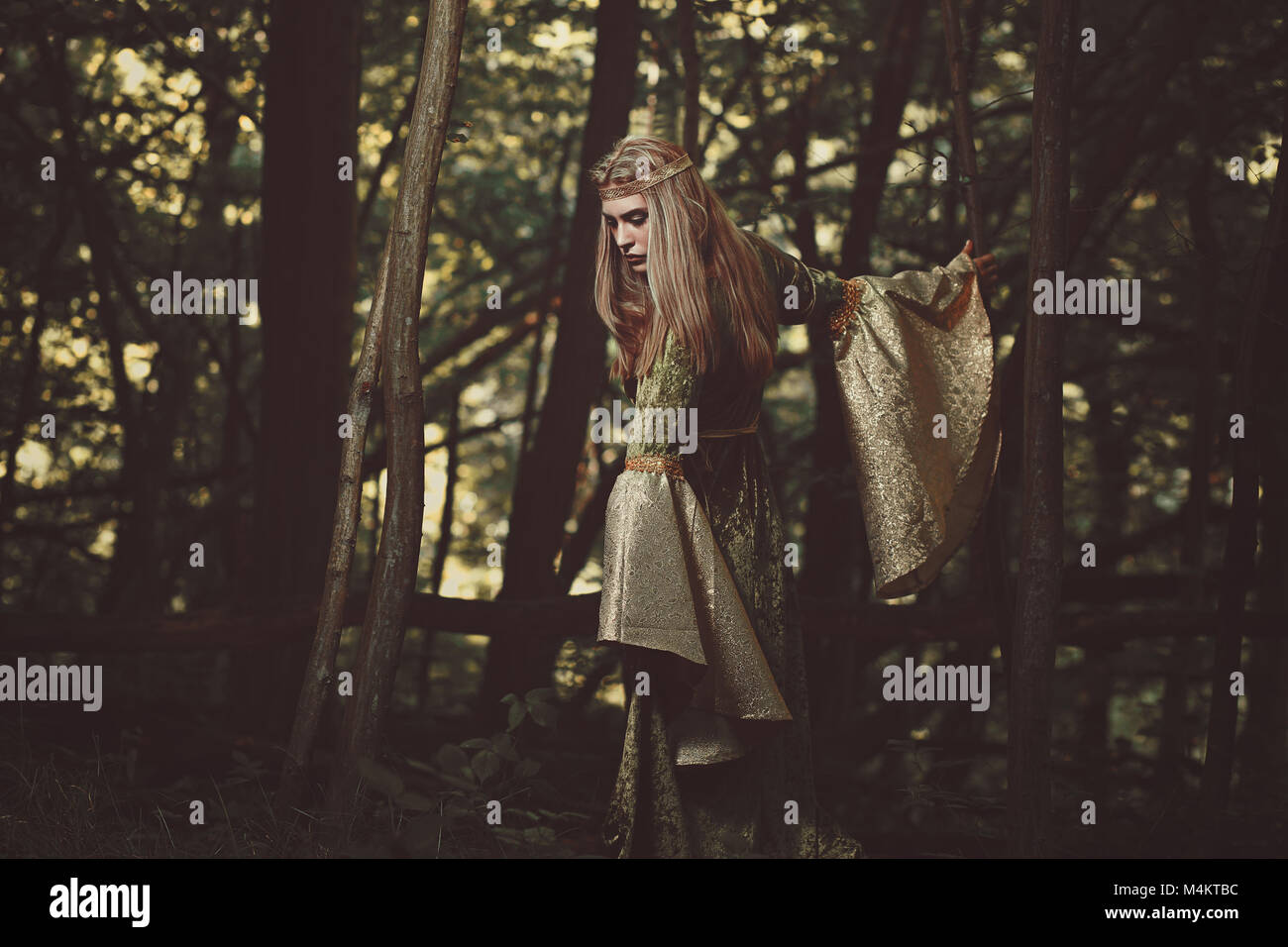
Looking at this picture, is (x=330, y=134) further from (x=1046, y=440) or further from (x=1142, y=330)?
(x=1142, y=330)

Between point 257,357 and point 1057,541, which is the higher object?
point 257,357

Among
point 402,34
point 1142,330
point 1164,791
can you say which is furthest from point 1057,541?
point 402,34

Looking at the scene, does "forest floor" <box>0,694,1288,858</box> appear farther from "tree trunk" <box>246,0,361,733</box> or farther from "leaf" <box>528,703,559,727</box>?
"tree trunk" <box>246,0,361,733</box>

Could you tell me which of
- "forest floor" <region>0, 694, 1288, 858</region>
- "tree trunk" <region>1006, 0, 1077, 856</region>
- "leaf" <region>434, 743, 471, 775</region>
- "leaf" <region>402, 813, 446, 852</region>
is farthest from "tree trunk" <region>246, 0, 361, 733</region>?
"tree trunk" <region>1006, 0, 1077, 856</region>

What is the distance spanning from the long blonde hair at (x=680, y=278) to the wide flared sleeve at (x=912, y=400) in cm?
18

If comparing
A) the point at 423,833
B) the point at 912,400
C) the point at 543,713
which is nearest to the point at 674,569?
the point at 912,400

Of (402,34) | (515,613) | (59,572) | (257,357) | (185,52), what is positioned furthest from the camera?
(257,357)

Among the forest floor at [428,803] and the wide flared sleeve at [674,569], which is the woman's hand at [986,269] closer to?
the wide flared sleeve at [674,569]

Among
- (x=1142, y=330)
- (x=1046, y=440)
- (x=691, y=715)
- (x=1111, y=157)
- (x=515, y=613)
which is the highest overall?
(x=1111, y=157)

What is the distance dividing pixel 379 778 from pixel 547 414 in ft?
7.75

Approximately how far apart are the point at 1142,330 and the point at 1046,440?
3.38 m

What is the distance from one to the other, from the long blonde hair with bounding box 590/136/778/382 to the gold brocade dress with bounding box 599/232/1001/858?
0.17ft

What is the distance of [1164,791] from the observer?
4945mm
